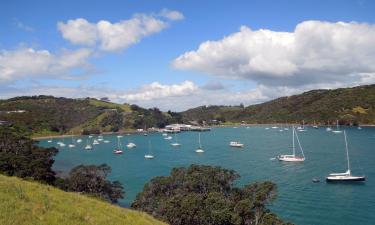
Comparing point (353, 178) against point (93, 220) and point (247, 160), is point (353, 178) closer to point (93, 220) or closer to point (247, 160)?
point (247, 160)

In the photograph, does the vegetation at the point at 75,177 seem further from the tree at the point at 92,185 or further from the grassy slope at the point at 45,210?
the grassy slope at the point at 45,210

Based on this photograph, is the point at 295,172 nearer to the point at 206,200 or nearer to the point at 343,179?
the point at 343,179

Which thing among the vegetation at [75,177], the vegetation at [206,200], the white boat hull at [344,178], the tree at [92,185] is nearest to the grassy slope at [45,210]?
the vegetation at [206,200]

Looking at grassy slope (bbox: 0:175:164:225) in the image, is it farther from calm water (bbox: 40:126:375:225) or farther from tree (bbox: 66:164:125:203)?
tree (bbox: 66:164:125:203)

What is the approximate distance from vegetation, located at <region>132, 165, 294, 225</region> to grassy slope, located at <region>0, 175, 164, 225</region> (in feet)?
98.3

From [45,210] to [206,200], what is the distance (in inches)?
1420

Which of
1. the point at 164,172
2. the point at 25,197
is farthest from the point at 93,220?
the point at 164,172

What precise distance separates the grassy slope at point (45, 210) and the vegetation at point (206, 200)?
29968mm

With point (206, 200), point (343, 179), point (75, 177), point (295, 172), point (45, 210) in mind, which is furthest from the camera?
point (295, 172)

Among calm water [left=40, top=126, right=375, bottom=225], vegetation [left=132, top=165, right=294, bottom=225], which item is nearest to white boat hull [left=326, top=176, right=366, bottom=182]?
calm water [left=40, top=126, right=375, bottom=225]

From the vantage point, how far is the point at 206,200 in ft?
163

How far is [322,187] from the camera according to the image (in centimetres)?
9500

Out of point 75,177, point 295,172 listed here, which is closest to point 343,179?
point 295,172

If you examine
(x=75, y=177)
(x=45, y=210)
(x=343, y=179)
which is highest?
(x=45, y=210)
